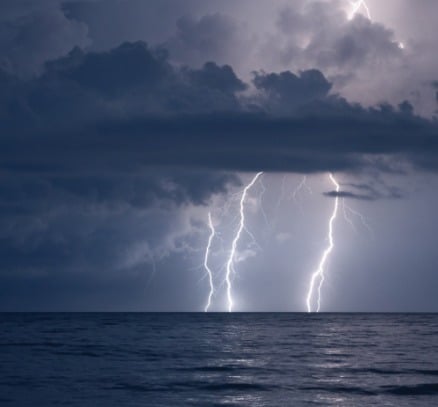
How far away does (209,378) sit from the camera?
105ft

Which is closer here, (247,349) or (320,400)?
(320,400)

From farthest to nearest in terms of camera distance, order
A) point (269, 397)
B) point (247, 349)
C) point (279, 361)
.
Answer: point (247, 349) < point (279, 361) < point (269, 397)

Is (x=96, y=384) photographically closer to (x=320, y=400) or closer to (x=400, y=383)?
(x=320, y=400)

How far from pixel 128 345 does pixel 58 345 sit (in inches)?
209

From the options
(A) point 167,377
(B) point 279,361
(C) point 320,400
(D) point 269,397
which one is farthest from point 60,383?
(B) point 279,361

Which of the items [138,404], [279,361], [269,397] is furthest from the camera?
[279,361]

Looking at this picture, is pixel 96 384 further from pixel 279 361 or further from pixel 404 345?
pixel 404 345

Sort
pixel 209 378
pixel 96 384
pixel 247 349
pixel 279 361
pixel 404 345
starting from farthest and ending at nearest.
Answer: pixel 404 345 → pixel 247 349 → pixel 279 361 → pixel 209 378 → pixel 96 384

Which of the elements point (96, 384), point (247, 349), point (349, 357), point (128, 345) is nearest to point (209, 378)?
point (96, 384)

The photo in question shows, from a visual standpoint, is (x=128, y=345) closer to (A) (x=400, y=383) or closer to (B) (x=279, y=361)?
(B) (x=279, y=361)

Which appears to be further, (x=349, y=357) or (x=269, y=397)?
(x=349, y=357)

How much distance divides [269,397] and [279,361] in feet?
41.7

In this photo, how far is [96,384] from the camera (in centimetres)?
2955

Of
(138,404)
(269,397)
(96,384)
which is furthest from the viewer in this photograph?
(96,384)
